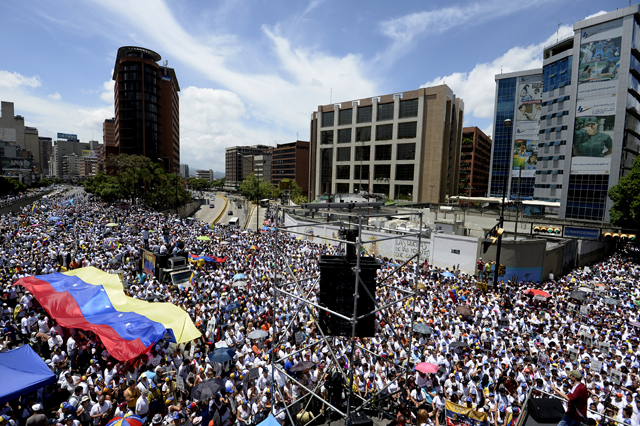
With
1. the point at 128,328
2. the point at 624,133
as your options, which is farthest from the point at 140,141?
the point at 624,133

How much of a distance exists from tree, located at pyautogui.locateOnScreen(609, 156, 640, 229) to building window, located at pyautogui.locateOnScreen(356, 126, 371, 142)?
36512 millimetres

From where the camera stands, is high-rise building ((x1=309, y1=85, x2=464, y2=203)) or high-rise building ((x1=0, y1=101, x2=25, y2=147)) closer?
high-rise building ((x1=309, y1=85, x2=464, y2=203))

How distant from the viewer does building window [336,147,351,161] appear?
62.4 meters

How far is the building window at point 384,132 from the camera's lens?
57750mm

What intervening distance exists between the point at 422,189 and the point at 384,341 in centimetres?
4685

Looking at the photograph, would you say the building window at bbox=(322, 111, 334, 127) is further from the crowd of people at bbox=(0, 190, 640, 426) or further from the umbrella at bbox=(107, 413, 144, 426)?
the umbrella at bbox=(107, 413, 144, 426)

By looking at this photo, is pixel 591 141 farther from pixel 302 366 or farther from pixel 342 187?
pixel 302 366

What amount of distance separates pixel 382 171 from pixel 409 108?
39.0 feet

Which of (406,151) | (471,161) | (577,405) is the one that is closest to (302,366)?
(577,405)

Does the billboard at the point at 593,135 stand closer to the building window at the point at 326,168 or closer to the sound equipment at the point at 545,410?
the building window at the point at 326,168

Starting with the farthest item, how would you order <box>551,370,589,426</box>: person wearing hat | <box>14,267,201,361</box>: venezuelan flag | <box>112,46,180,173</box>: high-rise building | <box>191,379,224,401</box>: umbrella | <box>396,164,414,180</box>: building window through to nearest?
<box>112,46,180,173</box>: high-rise building → <box>396,164,414,180</box>: building window → <box>14,267,201,361</box>: venezuelan flag → <box>191,379,224,401</box>: umbrella → <box>551,370,589,426</box>: person wearing hat

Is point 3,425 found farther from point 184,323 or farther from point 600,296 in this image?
point 600,296

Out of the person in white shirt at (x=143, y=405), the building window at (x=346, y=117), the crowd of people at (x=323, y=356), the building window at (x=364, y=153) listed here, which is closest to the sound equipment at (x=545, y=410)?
the crowd of people at (x=323, y=356)

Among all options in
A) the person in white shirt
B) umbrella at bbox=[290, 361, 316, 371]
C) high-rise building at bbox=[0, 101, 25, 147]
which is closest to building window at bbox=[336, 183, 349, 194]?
umbrella at bbox=[290, 361, 316, 371]
